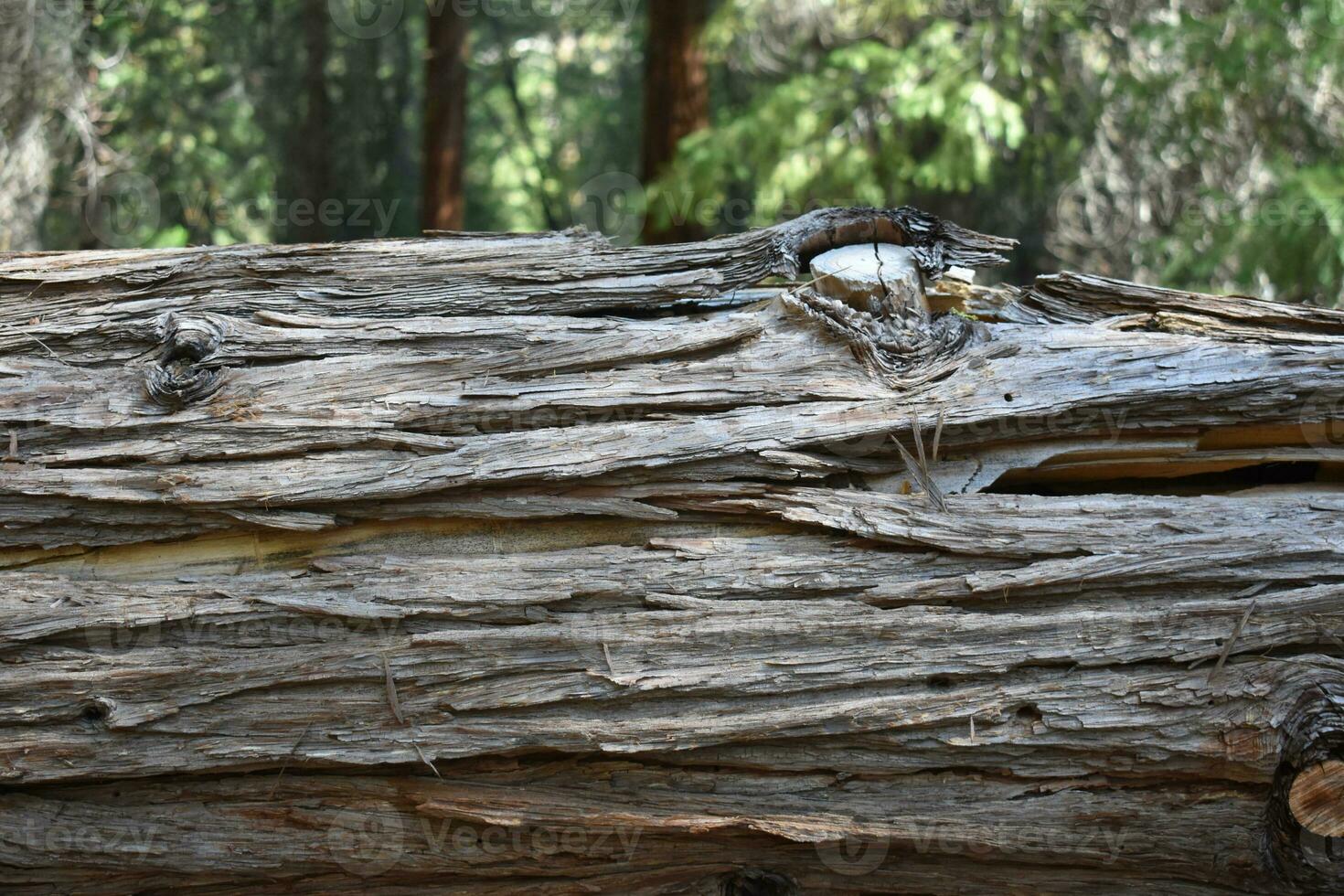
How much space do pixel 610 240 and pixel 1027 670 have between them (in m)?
1.79

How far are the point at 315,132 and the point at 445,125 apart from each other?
3.17 meters

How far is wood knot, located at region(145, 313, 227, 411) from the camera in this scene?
299cm

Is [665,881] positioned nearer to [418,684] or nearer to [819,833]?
[819,833]

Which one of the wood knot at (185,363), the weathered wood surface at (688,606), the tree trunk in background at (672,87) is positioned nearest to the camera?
the weathered wood surface at (688,606)

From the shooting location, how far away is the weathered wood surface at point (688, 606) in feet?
8.98

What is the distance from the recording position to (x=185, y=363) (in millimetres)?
3062

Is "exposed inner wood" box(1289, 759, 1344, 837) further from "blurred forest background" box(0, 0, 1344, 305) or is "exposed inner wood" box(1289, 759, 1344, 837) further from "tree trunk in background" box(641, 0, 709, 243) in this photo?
"tree trunk in background" box(641, 0, 709, 243)

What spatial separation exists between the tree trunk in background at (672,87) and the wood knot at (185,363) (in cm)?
574

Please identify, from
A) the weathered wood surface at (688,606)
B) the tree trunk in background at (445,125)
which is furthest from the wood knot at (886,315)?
the tree trunk in background at (445,125)

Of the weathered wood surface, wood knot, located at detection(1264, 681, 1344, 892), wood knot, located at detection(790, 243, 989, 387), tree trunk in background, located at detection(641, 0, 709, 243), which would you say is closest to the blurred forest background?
tree trunk in background, located at detection(641, 0, 709, 243)

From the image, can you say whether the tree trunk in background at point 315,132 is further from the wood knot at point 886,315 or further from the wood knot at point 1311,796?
the wood knot at point 1311,796

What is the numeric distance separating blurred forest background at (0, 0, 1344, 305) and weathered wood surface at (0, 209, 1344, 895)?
4532 millimetres

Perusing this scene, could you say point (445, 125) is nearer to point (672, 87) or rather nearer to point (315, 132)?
point (672, 87)

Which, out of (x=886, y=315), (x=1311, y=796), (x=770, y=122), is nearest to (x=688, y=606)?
(x=886, y=315)
